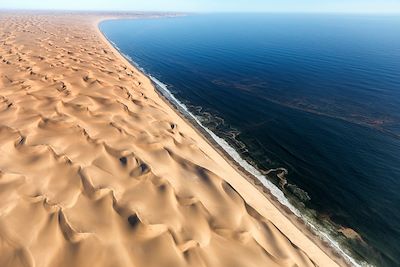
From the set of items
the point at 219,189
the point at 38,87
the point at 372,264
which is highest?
the point at 219,189

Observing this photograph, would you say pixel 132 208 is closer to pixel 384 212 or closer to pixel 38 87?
pixel 384 212

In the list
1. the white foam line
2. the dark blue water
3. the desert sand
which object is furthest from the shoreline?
the dark blue water

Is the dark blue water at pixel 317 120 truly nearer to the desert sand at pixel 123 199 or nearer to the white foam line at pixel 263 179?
the white foam line at pixel 263 179

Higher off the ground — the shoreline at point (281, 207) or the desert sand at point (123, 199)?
the desert sand at point (123, 199)

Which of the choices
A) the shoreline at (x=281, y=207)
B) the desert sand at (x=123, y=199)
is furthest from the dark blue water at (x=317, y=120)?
the desert sand at (x=123, y=199)

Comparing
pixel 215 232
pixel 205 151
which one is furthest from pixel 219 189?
pixel 205 151

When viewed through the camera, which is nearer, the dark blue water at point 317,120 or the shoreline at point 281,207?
the shoreline at point 281,207

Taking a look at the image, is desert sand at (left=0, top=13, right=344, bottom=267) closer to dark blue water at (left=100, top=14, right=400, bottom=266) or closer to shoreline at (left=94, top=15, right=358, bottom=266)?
shoreline at (left=94, top=15, right=358, bottom=266)
